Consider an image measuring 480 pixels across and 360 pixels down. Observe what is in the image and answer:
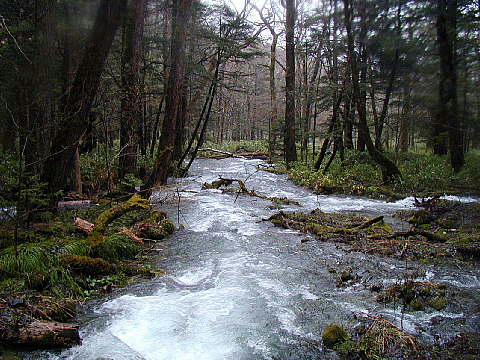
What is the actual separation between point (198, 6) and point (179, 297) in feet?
47.8

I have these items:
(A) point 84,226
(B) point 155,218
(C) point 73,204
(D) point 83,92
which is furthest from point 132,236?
(C) point 73,204

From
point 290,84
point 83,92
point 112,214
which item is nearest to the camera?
point 112,214

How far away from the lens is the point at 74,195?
34.8 feet

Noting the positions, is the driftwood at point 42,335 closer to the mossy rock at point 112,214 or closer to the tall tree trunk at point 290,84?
A: the mossy rock at point 112,214

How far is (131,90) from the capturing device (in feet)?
36.2

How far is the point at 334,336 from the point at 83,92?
264 inches

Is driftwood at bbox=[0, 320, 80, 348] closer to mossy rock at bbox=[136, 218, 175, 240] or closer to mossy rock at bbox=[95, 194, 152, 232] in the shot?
mossy rock at bbox=[95, 194, 152, 232]

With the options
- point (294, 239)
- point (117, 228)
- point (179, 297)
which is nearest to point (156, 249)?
point (117, 228)

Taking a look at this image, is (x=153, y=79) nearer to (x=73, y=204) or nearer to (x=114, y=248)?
(x=73, y=204)

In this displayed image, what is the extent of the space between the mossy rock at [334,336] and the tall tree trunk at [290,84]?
55.8ft

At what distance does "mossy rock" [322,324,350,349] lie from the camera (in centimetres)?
391

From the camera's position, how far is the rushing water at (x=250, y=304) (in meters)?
4.03

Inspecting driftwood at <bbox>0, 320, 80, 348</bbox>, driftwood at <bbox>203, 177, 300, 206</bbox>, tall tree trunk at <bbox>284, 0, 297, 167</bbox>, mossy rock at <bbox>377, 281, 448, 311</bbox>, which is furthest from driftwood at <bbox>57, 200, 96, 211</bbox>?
tall tree trunk at <bbox>284, 0, 297, 167</bbox>

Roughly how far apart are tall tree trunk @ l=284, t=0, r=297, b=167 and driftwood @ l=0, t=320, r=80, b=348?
57.7 ft
